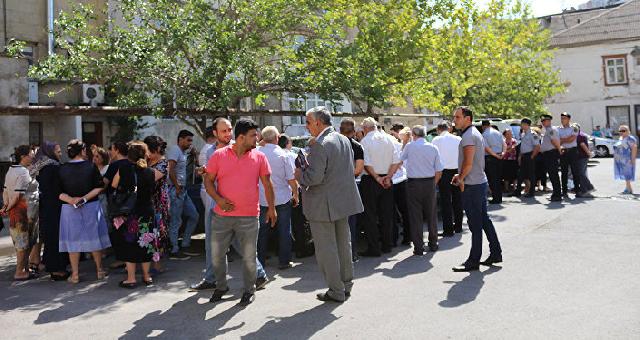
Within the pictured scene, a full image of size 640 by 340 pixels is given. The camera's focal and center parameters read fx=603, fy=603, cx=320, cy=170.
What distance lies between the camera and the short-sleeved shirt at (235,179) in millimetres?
6020

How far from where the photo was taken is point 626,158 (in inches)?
573

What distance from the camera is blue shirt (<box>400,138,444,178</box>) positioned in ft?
28.1

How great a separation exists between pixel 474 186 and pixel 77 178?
481cm

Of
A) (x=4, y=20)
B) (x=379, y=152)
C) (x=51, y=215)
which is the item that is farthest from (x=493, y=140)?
(x=4, y=20)

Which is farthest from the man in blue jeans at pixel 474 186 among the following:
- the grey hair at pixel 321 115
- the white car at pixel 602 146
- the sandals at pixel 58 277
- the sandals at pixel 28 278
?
the white car at pixel 602 146

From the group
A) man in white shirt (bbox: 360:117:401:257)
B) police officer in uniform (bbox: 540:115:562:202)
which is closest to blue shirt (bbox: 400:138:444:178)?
man in white shirt (bbox: 360:117:401:257)

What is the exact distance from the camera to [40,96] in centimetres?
1731

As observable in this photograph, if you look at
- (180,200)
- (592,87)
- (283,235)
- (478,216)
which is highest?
(592,87)

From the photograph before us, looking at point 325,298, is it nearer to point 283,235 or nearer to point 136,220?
point 283,235

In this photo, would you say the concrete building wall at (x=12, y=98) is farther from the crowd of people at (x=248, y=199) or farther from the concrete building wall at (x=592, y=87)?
the concrete building wall at (x=592, y=87)

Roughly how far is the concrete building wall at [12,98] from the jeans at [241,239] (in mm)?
10543

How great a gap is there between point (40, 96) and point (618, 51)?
37.1m

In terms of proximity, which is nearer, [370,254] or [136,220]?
[136,220]

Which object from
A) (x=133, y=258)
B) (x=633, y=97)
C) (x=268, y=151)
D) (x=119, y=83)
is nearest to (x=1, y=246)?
(x=119, y=83)
